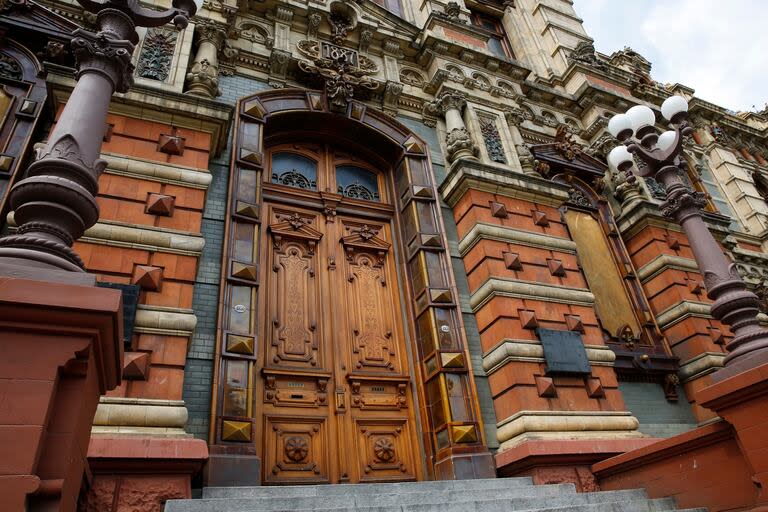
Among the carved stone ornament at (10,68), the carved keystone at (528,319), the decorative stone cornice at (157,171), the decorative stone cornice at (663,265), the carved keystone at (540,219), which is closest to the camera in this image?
the decorative stone cornice at (157,171)

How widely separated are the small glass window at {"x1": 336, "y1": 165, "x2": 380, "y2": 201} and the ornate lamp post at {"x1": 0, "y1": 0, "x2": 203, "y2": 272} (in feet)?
17.3

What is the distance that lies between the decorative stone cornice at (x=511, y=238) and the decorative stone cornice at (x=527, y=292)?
822 millimetres

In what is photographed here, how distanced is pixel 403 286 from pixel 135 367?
467cm

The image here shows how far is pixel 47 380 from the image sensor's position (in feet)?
9.87

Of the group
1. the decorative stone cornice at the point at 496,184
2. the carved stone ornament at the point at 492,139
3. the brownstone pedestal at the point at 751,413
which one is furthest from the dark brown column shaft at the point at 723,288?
the carved stone ornament at the point at 492,139

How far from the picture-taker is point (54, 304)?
3.07 metres

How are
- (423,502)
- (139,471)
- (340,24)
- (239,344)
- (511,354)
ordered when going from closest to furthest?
(139,471), (423,502), (239,344), (511,354), (340,24)

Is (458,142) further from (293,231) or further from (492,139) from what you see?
(293,231)

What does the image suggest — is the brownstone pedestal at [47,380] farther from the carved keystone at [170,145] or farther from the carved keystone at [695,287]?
the carved keystone at [695,287]

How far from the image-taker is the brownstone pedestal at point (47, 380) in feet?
9.12

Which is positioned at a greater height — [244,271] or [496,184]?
[496,184]

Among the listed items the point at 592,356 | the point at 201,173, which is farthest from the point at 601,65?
the point at 201,173

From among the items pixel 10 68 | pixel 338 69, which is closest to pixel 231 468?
pixel 10 68

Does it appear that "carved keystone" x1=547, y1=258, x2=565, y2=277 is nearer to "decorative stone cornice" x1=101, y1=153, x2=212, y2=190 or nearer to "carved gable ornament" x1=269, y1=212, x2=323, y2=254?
"carved gable ornament" x1=269, y1=212, x2=323, y2=254
